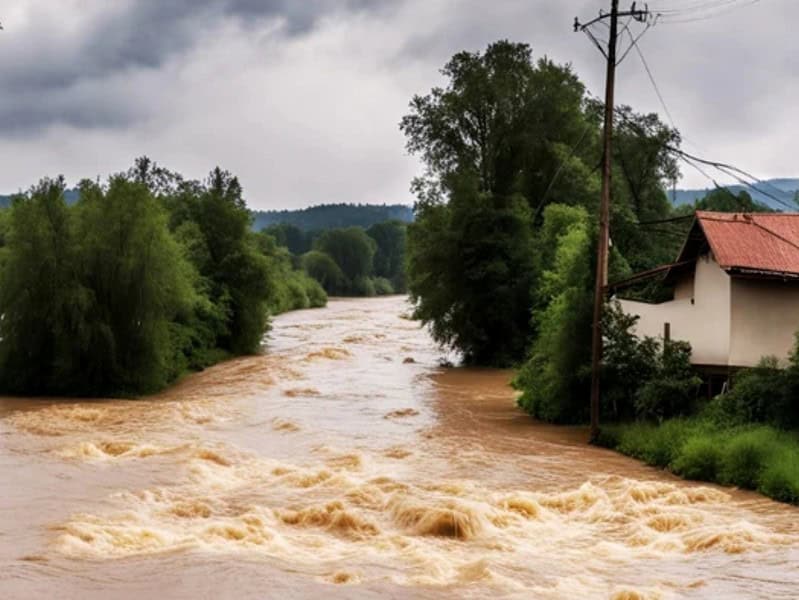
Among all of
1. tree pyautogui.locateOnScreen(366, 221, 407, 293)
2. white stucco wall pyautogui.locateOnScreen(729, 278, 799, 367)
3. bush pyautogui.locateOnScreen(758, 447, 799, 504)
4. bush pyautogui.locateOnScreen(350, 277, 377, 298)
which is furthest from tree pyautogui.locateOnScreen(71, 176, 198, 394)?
tree pyautogui.locateOnScreen(366, 221, 407, 293)

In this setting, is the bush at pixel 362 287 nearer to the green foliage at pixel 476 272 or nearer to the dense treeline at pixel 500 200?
the dense treeline at pixel 500 200

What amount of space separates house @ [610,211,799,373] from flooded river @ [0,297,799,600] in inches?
166

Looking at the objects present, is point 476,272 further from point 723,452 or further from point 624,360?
point 723,452

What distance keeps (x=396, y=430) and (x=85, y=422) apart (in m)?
9.57

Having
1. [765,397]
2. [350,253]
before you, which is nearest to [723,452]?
[765,397]

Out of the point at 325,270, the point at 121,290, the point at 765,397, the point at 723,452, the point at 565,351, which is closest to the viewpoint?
the point at 723,452

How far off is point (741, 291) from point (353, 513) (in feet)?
40.6

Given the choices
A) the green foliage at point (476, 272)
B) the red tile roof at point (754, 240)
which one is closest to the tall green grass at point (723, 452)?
the red tile roof at point (754, 240)

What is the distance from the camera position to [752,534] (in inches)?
586

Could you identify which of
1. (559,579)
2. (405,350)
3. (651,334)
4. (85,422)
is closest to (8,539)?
(559,579)

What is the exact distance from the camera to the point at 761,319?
2295 cm

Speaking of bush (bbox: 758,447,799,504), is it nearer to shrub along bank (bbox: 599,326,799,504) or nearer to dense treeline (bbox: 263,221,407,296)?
shrub along bank (bbox: 599,326,799,504)

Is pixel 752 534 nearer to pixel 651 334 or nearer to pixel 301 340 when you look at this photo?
pixel 651 334

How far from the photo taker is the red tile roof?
74.2ft
